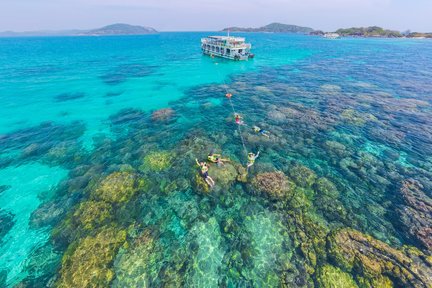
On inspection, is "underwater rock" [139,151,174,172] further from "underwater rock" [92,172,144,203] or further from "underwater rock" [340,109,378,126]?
"underwater rock" [340,109,378,126]


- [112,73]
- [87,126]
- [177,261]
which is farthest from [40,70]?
[177,261]

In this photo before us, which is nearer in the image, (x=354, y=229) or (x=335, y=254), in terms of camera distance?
(x=335, y=254)

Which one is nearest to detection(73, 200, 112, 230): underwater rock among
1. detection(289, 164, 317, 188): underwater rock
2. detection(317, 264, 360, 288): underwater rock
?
detection(317, 264, 360, 288): underwater rock

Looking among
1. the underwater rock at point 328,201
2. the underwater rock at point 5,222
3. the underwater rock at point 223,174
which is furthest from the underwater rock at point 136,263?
the underwater rock at point 328,201

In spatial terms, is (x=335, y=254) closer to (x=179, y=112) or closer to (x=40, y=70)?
(x=179, y=112)

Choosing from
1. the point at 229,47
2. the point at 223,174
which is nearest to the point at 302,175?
the point at 223,174

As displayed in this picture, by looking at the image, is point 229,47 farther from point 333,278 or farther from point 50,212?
point 333,278
